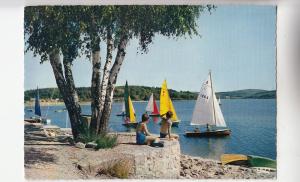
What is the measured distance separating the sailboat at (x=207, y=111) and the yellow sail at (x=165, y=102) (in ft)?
0.92

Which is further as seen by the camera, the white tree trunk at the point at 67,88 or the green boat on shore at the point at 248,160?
the white tree trunk at the point at 67,88

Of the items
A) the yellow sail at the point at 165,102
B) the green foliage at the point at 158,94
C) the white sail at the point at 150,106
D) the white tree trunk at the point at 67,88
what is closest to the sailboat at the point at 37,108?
the green foliage at the point at 158,94

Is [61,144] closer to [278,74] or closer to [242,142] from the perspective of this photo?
[242,142]

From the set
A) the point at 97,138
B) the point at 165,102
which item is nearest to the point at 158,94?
the point at 165,102

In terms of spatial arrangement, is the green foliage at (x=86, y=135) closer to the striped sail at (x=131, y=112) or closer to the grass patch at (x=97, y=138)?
the grass patch at (x=97, y=138)

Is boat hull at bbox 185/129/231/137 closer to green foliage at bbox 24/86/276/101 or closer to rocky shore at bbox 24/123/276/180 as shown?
rocky shore at bbox 24/123/276/180

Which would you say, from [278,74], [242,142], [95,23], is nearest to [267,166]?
[242,142]

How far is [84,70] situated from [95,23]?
2.10 ft

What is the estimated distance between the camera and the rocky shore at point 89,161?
717 cm

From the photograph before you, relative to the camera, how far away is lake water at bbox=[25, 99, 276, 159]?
7105 millimetres

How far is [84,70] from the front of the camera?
286 inches

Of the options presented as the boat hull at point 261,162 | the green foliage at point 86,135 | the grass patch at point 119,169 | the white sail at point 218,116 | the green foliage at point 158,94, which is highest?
the green foliage at point 158,94

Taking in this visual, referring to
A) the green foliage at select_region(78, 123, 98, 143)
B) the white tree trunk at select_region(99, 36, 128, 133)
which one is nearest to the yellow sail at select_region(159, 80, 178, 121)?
→ the white tree trunk at select_region(99, 36, 128, 133)

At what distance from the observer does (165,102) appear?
7.20 m
